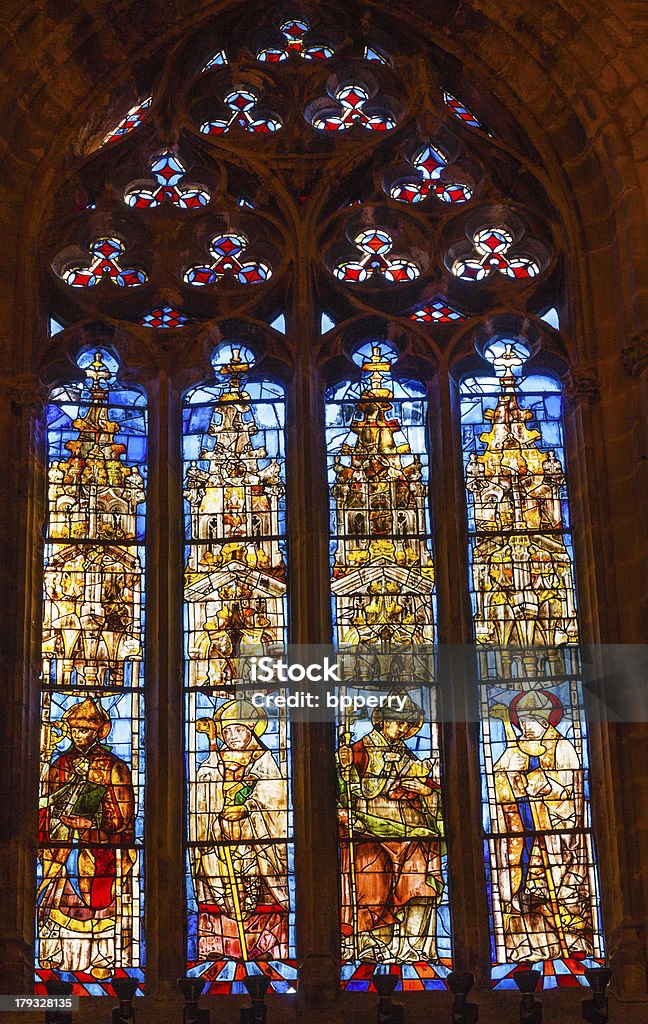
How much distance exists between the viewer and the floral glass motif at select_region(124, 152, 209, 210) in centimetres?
1550

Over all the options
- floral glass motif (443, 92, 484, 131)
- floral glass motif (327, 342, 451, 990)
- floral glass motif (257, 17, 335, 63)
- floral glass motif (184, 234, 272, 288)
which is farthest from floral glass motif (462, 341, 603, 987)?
floral glass motif (257, 17, 335, 63)

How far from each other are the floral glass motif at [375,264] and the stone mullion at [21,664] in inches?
103

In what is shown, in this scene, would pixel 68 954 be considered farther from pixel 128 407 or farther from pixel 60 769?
pixel 128 407

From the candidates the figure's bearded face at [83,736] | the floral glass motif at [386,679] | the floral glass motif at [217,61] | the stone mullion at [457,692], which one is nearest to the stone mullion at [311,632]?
the floral glass motif at [386,679]

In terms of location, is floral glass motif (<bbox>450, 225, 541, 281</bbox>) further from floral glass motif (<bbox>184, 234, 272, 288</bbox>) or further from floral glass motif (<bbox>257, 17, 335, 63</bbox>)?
floral glass motif (<bbox>257, 17, 335, 63</bbox>)

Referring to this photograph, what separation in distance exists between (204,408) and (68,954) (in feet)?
13.6

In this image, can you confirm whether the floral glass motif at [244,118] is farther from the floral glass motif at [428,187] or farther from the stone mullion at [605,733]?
the stone mullion at [605,733]

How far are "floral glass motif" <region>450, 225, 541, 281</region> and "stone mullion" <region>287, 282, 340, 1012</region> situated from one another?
128 cm

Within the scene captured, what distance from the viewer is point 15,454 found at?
13.8 meters

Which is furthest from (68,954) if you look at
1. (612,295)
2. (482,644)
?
(612,295)

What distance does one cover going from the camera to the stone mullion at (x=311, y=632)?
1259 centimetres

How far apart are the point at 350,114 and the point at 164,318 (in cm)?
244

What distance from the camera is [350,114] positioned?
52.2ft

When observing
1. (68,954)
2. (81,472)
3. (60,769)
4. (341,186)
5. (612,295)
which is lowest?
(68,954)
